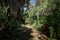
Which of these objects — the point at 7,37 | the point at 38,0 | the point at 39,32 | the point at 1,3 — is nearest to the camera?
the point at 1,3

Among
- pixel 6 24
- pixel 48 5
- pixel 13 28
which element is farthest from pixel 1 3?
pixel 48 5

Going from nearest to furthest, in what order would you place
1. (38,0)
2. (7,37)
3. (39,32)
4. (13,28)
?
(7,37), (13,28), (38,0), (39,32)

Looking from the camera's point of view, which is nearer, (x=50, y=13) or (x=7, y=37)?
(x=7, y=37)

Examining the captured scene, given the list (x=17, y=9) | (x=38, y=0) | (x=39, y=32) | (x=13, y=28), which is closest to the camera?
(x=17, y=9)

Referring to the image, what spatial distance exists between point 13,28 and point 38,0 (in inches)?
141

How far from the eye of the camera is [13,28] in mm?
15570

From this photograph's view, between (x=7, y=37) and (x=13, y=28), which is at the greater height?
(x=13, y=28)

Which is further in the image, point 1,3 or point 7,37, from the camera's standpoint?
point 7,37

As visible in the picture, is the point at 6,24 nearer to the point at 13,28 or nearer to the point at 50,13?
the point at 13,28

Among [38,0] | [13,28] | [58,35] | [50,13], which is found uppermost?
[38,0]

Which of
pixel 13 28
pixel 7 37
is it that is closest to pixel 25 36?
pixel 13 28

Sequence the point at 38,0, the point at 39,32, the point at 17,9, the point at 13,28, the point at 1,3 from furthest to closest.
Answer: the point at 39,32
the point at 38,0
the point at 13,28
the point at 17,9
the point at 1,3

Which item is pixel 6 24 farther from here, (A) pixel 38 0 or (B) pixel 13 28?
(A) pixel 38 0

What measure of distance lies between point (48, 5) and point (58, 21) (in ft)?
5.44
